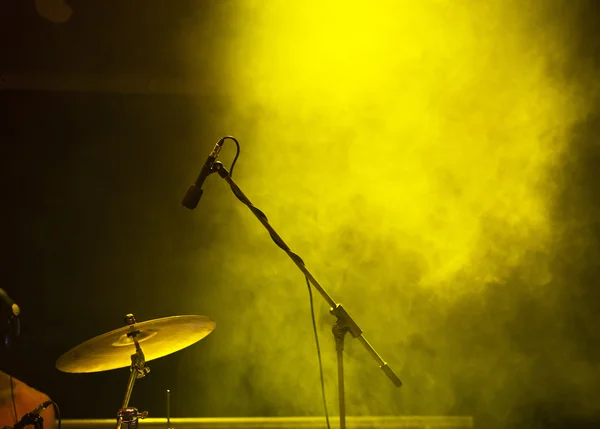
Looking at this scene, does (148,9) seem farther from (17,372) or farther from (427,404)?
(427,404)

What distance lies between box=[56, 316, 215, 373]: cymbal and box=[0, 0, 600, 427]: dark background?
733 millimetres

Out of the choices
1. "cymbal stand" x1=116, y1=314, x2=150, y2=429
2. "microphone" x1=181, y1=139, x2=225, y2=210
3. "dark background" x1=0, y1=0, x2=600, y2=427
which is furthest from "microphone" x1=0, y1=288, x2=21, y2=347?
"dark background" x1=0, y1=0, x2=600, y2=427

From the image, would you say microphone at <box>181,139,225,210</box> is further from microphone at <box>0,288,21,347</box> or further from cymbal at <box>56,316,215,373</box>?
microphone at <box>0,288,21,347</box>

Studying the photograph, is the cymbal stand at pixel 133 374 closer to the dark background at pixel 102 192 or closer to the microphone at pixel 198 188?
the microphone at pixel 198 188

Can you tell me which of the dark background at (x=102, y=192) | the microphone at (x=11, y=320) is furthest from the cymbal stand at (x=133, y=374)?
the dark background at (x=102, y=192)

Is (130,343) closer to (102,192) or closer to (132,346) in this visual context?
(132,346)

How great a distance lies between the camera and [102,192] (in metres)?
2.97

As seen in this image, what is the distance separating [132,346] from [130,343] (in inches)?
0.5

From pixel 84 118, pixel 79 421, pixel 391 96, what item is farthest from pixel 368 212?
pixel 79 421

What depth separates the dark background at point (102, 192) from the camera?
289 centimetres

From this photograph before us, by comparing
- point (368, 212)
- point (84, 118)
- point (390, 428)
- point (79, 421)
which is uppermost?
point (84, 118)

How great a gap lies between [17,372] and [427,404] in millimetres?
2073

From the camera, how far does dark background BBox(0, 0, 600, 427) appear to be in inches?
114

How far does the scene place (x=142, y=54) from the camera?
3059mm
